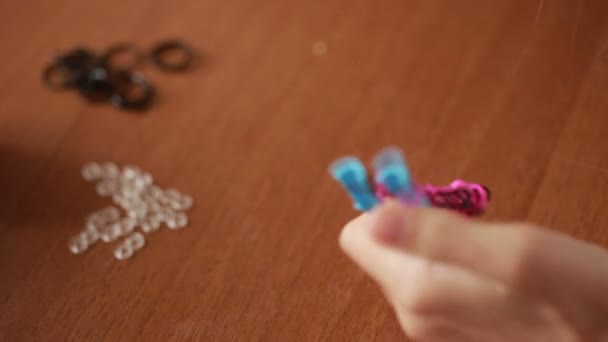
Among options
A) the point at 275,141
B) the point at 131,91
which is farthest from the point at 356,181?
the point at 131,91

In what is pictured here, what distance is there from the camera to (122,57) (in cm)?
63

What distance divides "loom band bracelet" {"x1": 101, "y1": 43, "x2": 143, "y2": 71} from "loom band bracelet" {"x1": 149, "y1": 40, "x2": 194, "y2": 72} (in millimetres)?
19

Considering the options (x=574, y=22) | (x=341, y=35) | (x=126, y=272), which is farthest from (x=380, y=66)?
(x=126, y=272)

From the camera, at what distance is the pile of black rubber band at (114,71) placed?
0.60m

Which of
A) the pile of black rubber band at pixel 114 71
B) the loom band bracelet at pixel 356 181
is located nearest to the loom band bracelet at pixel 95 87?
the pile of black rubber band at pixel 114 71

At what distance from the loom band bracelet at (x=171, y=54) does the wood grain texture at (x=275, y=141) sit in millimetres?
14

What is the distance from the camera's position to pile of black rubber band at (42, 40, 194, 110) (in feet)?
1.96

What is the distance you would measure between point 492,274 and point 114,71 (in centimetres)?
49

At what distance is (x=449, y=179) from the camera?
0.50 metres

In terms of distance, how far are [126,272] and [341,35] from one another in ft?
1.10

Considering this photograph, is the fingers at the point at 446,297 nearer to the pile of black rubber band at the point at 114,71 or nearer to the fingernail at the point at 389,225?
the fingernail at the point at 389,225

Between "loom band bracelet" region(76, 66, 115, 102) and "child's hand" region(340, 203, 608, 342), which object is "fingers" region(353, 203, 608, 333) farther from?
"loom band bracelet" region(76, 66, 115, 102)

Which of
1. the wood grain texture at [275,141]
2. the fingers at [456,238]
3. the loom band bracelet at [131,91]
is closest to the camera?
the fingers at [456,238]

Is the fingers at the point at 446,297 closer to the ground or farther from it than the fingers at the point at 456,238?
closer to the ground
